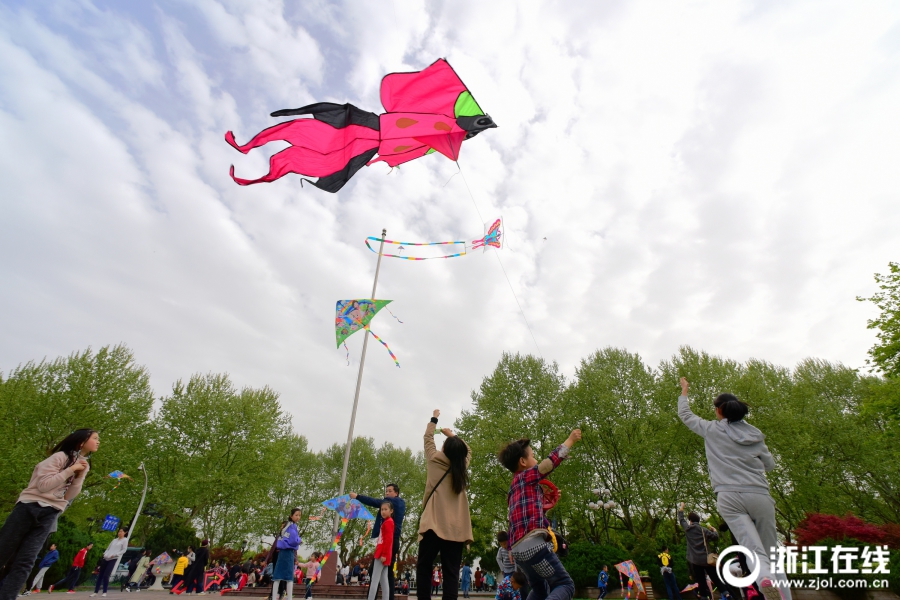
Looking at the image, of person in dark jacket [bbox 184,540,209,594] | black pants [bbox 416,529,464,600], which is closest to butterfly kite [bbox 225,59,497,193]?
black pants [bbox 416,529,464,600]

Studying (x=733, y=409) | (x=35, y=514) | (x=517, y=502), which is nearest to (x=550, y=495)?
(x=517, y=502)

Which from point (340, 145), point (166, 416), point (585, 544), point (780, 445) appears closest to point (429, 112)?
point (340, 145)

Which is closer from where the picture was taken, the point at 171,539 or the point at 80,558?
the point at 80,558

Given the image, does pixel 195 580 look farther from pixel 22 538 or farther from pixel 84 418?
pixel 22 538

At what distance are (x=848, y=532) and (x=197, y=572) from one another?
19.8 metres

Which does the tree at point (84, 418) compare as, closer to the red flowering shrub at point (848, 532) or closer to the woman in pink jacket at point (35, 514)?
the woman in pink jacket at point (35, 514)

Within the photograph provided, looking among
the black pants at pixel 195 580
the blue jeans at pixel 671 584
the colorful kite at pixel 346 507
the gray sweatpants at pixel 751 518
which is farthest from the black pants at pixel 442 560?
the black pants at pixel 195 580

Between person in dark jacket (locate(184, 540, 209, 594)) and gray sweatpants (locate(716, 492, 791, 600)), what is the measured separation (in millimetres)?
17075

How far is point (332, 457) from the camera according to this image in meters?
46.1

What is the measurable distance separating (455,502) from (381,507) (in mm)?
2679

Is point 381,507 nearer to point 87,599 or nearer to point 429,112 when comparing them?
point 429,112

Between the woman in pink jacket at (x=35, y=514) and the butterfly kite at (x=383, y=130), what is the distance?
Result: 17.0 ft

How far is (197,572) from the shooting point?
16.5 m

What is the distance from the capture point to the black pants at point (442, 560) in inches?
188
